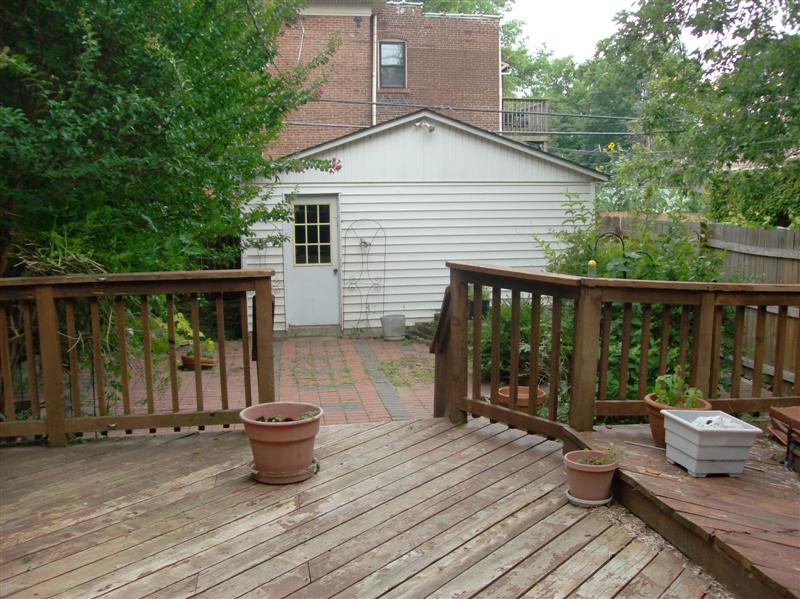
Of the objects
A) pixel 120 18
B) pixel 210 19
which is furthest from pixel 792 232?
pixel 120 18

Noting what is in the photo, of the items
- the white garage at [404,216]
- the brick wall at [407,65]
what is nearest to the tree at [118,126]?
the white garage at [404,216]

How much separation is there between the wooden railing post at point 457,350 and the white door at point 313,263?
740 centimetres

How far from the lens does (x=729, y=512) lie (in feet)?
8.91

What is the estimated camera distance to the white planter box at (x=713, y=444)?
3025mm

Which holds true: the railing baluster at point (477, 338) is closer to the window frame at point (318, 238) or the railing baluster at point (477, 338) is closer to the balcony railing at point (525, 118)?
the window frame at point (318, 238)

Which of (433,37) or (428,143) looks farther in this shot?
(433,37)

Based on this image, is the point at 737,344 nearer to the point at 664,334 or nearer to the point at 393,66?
the point at 664,334

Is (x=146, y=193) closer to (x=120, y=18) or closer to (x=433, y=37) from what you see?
(x=120, y=18)

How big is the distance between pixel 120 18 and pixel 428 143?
7.72m

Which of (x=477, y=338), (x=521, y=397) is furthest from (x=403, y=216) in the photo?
(x=477, y=338)

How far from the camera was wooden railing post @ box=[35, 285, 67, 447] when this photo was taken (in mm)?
3896

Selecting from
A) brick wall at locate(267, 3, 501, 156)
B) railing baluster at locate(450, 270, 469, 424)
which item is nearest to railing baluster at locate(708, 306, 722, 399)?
railing baluster at locate(450, 270, 469, 424)

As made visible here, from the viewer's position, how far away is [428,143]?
38.1 ft

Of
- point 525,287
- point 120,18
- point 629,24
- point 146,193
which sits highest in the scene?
point 629,24
